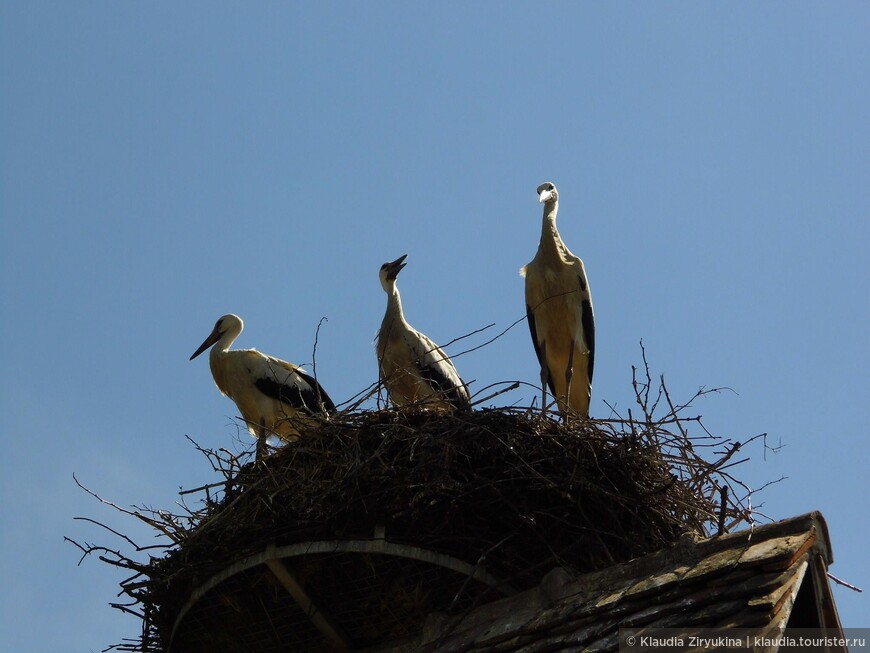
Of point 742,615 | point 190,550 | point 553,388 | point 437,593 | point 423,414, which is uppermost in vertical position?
point 553,388

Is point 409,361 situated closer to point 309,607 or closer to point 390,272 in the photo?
point 390,272

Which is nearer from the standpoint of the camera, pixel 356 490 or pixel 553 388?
pixel 356 490

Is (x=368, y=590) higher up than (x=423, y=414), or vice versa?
(x=423, y=414)

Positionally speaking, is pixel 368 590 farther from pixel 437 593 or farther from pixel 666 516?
pixel 666 516

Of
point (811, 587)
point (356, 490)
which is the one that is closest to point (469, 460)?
point (356, 490)

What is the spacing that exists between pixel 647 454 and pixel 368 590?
4.83 feet

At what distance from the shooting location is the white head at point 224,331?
11078mm

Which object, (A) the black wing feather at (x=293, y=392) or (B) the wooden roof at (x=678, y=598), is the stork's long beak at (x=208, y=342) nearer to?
(A) the black wing feather at (x=293, y=392)

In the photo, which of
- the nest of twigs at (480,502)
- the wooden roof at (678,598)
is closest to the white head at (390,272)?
the nest of twigs at (480,502)

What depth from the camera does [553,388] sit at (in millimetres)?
10008

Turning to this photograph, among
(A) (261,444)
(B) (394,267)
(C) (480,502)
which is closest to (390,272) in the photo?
(B) (394,267)

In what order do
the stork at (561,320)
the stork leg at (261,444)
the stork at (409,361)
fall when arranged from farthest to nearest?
the stork at (561,320), the stork at (409,361), the stork leg at (261,444)

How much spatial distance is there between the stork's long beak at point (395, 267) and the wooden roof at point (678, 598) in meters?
5.75

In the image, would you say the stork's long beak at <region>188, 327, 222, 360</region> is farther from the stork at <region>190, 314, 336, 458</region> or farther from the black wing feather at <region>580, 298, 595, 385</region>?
the black wing feather at <region>580, 298, 595, 385</region>
